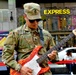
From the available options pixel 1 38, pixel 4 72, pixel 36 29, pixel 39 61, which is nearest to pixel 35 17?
pixel 36 29

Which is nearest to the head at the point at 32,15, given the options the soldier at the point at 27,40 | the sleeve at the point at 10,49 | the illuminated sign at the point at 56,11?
the soldier at the point at 27,40

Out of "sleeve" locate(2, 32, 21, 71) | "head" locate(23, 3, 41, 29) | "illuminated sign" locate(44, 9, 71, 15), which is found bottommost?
"illuminated sign" locate(44, 9, 71, 15)

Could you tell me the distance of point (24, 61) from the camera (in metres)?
4.20

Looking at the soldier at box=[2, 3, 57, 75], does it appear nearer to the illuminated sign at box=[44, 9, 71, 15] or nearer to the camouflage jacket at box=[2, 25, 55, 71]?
the camouflage jacket at box=[2, 25, 55, 71]

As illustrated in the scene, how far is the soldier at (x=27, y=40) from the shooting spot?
164 inches

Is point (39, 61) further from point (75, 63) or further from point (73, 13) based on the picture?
point (73, 13)

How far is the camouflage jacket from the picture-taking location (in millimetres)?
4211

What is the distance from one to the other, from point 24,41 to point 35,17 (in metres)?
0.31

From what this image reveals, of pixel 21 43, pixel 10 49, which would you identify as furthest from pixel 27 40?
pixel 10 49

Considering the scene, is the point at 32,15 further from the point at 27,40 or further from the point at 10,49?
the point at 10,49

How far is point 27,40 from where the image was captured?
13.9 feet

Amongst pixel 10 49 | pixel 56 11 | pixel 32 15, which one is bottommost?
pixel 56 11

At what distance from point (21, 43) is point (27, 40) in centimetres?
8

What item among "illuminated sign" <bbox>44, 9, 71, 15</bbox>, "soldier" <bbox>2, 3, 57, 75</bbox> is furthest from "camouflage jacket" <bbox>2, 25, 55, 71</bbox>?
"illuminated sign" <bbox>44, 9, 71, 15</bbox>
